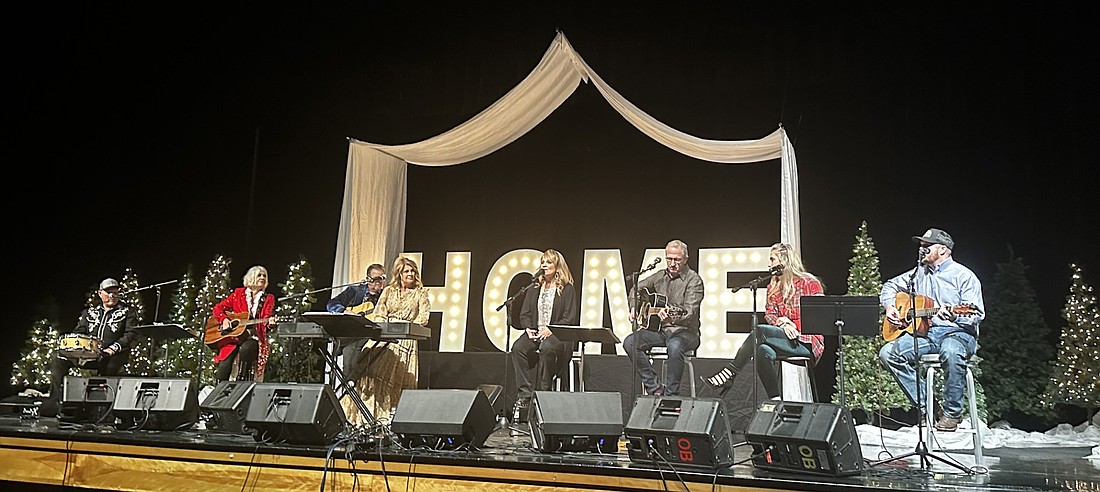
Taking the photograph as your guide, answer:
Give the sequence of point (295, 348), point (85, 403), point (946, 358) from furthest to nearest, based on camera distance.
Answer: point (295, 348) < point (85, 403) < point (946, 358)

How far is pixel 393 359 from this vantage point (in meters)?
6.16

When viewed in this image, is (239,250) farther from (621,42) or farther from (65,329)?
(621,42)

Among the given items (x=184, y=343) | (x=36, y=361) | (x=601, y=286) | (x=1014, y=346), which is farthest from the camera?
(x=36, y=361)

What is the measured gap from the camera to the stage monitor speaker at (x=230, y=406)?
481 cm

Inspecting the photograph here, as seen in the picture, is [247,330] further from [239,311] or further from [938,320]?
[938,320]

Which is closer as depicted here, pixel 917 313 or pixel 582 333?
pixel 917 313

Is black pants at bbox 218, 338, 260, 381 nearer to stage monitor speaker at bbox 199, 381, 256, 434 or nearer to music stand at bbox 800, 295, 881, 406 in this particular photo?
stage monitor speaker at bbox 199, 381, 256, 434

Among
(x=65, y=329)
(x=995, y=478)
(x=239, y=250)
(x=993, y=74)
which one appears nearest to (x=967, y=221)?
(x=993, y=74)

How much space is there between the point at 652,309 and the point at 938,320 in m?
1.89

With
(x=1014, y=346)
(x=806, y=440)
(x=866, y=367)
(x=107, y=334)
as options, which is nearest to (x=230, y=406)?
(x=107, y=334)

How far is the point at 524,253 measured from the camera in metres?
8.73

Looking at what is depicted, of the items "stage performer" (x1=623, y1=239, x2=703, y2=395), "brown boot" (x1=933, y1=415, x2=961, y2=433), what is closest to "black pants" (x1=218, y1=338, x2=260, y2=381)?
"stage performer" (x1=623, y1=239, x2=703, y2=395)

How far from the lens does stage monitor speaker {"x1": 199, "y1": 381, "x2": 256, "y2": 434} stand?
15.8ft

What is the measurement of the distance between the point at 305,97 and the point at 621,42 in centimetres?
361
